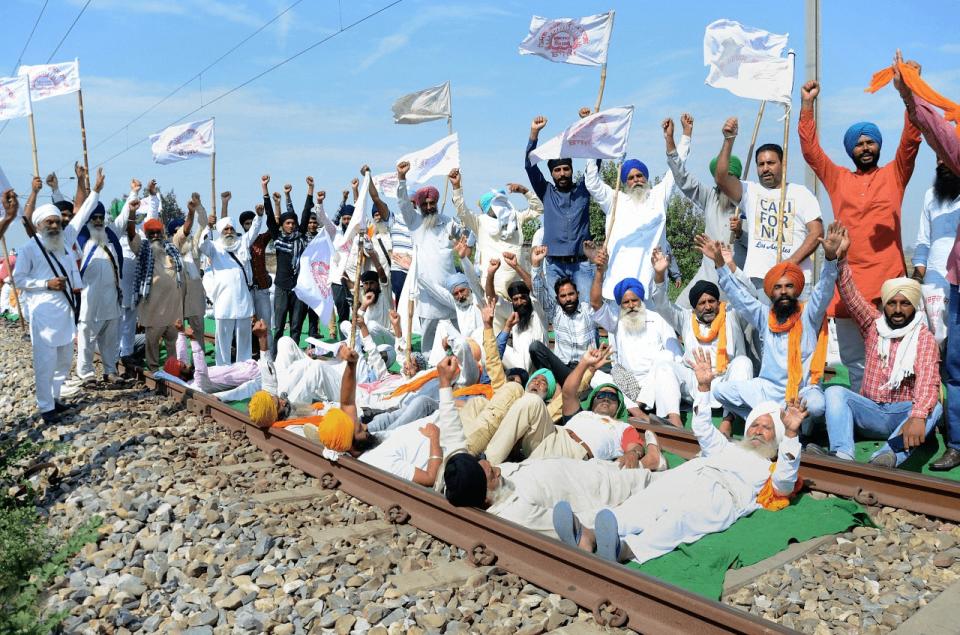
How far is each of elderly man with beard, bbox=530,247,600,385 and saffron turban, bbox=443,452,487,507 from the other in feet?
10.3

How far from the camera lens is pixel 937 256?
6324mm

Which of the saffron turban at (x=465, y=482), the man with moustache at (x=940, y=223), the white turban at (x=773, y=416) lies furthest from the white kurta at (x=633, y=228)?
the saffron turban at (x=465, y=482)

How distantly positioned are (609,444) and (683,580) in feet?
6.53

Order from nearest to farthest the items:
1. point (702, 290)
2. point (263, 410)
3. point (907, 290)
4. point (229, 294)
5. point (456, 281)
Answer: point (907, 290) → point (263, 410) → point (702, 290) → point (456, 281) → point (229, 294)

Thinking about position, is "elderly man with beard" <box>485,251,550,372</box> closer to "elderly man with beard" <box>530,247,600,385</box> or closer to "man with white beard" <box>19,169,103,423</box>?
"elderly man with beard" <box>530,247,600,385</box>

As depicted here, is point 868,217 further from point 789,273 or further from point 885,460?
point 885,460

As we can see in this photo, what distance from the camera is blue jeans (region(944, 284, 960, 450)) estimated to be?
5340 millimetres

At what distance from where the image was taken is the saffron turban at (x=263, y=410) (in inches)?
272

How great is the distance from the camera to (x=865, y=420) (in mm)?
5836

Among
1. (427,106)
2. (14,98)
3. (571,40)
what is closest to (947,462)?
(571,40)

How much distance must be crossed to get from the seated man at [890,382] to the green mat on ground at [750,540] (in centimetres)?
80

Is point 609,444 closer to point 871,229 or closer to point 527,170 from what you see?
point 871,229

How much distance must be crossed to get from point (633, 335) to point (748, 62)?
2.70 meters

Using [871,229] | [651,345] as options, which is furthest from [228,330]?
[871,229]
